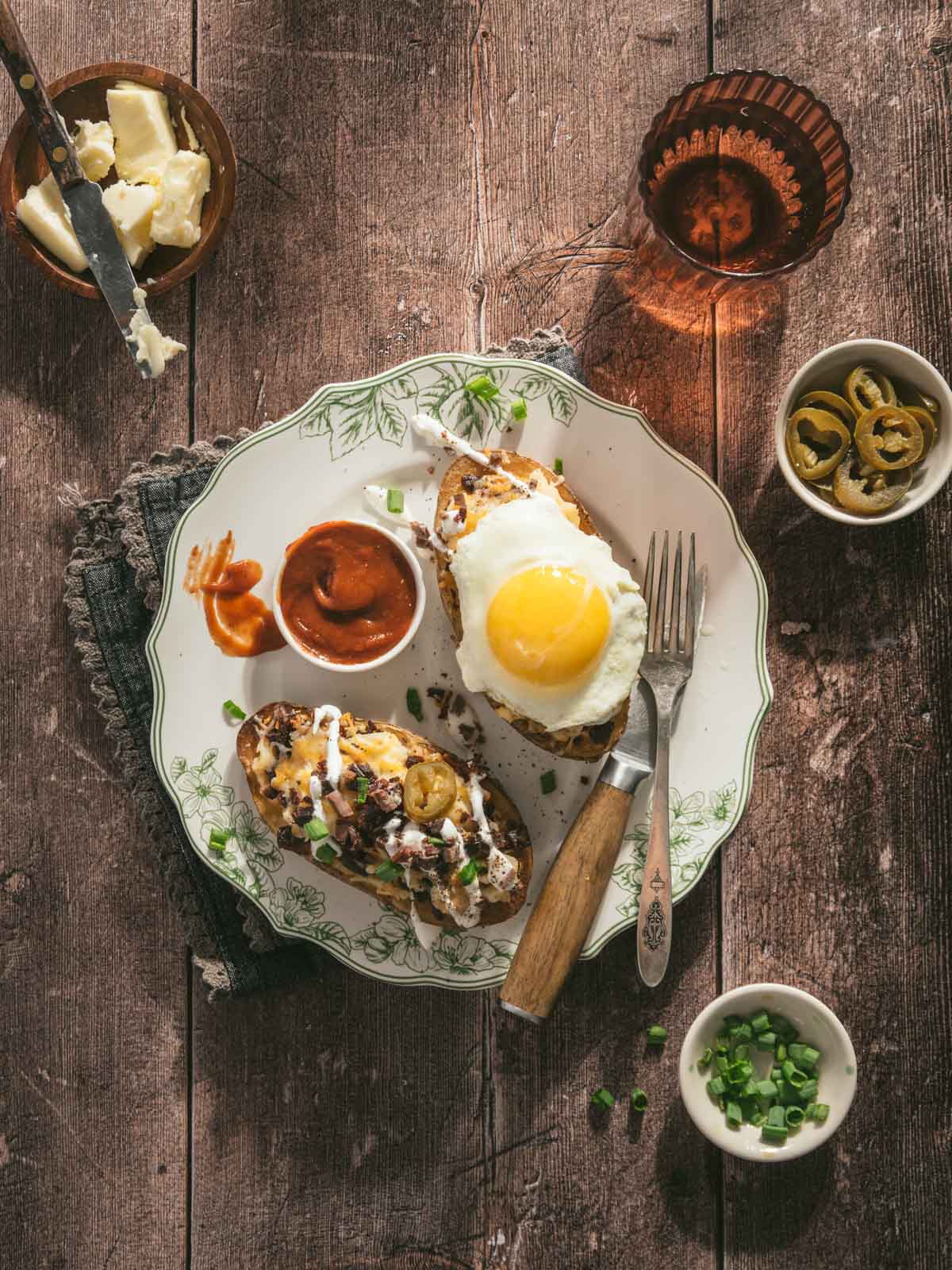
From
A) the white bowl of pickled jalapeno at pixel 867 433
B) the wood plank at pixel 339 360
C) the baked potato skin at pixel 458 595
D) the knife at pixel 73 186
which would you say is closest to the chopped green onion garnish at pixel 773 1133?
the wood plank at pixel 339 360

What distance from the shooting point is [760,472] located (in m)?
3.70

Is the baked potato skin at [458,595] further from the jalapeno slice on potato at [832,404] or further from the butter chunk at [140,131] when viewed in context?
the butter chunk at [140,131]

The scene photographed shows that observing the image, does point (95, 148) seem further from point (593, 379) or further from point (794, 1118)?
point (794, 1118)

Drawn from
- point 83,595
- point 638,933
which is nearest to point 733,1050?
point 638,933

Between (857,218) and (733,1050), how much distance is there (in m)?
3.24

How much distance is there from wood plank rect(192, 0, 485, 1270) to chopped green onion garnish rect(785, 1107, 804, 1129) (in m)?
1.17

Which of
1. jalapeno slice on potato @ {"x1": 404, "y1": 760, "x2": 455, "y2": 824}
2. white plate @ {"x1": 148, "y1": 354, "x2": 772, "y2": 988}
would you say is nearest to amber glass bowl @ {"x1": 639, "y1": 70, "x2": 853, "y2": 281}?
white plate @ {"x1": 148, "y1": 354, "x2": 772, "y2": 988}

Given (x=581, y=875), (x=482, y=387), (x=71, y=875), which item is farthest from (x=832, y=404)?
(x=71, y=875)

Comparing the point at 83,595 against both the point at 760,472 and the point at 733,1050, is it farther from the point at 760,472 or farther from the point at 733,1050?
the point at 733,1050

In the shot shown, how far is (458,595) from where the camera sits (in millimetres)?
3408

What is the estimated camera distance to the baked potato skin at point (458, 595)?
11.1 ft

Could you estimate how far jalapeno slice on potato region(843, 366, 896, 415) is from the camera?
3.43 meters

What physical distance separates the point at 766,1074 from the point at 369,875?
1.67 metres

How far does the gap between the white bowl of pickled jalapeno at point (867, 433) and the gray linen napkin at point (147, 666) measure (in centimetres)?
86
